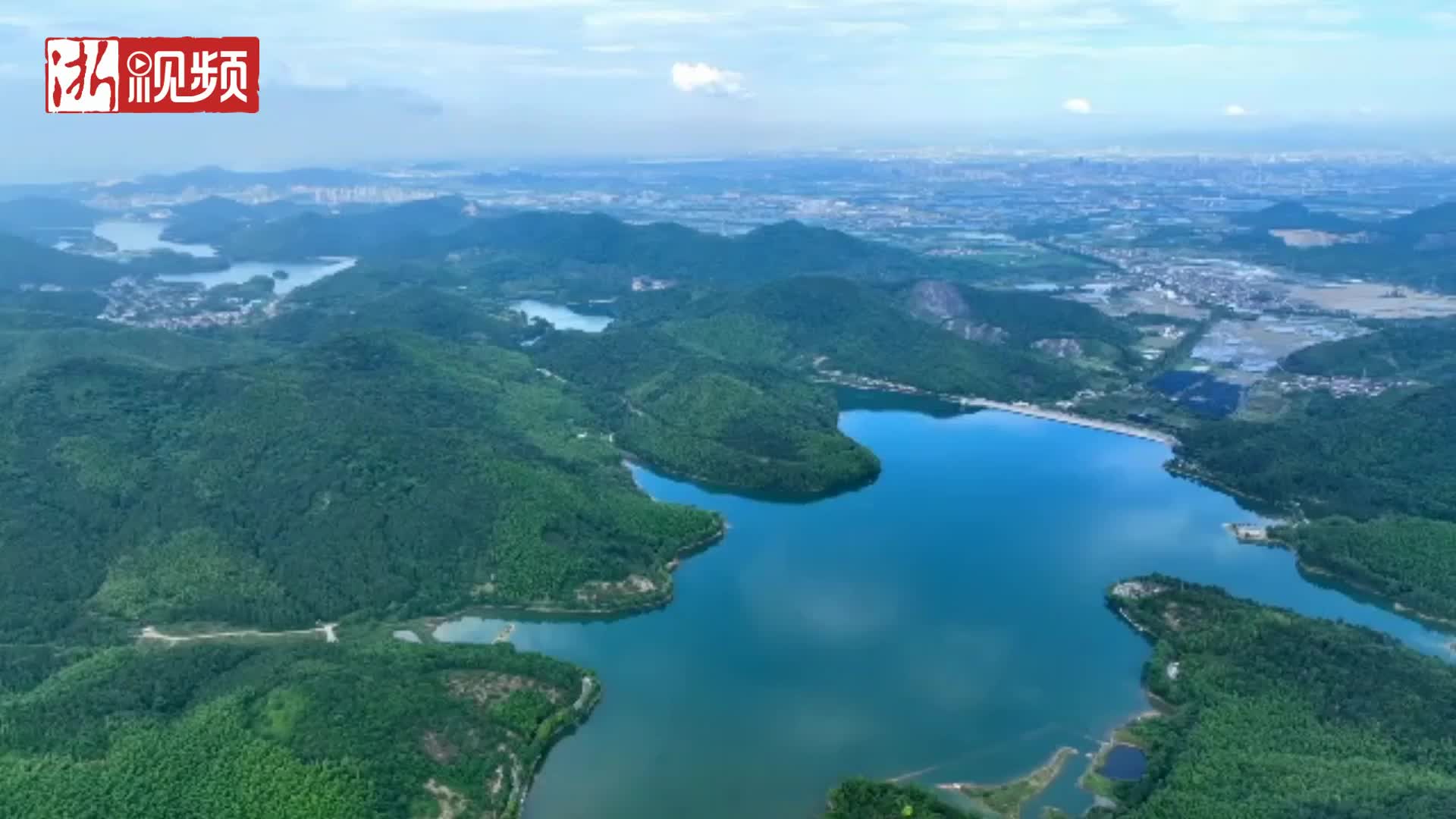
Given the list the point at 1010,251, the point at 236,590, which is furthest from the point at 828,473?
the point at 1010,251

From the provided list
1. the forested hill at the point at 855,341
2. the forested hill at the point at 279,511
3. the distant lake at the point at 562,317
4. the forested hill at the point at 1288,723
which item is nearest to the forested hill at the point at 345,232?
the distant lake at the point at 562,317

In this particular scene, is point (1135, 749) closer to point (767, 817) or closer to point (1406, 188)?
point (767, 817)

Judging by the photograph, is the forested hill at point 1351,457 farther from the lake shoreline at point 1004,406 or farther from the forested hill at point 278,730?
the forested hill at point 278,730

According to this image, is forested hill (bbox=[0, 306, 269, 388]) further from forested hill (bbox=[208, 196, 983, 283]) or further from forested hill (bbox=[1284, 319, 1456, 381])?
forested hill (bbox=[1284, 319, 1456, 381])

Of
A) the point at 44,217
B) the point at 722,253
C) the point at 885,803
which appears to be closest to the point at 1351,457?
the point at 885,803

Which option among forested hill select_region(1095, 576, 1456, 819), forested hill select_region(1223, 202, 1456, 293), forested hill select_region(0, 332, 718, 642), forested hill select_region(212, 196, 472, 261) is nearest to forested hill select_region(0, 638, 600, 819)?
forested hill select_region(0, 332, 718, 642)

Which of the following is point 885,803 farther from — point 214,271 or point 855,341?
point 214,271
